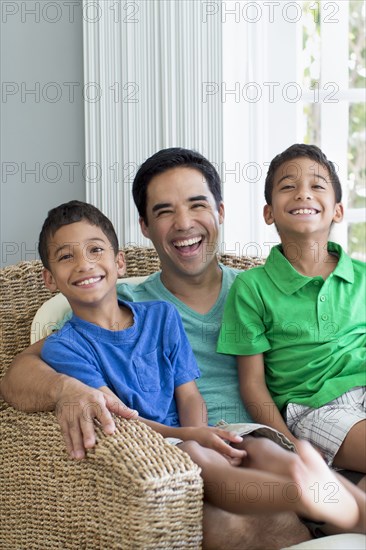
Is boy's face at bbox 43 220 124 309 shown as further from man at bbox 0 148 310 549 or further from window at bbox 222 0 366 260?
window at bbox 222 0 366 260

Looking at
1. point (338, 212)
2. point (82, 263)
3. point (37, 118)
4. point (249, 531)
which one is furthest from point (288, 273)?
point (37, 118)

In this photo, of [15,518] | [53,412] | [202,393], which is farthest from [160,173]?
[15,518]

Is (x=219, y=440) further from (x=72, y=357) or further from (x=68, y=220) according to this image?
(x=68, y=220)

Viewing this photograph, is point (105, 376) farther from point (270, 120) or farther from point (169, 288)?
point (270, 120)

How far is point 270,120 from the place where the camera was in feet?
9.68

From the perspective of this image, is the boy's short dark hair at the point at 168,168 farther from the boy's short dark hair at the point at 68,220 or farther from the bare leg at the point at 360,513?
the bare leg at the point at 360,513

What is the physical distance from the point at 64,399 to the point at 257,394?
1.57 ft

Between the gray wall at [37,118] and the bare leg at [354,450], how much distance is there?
1316 mm

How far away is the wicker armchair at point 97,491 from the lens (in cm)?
152

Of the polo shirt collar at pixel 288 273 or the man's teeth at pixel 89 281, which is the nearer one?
the man's teeth at pixel 89 281

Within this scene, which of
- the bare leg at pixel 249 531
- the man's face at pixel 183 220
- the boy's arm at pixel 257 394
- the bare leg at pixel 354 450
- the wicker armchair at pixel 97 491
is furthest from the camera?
the man's face at pixel 183 220

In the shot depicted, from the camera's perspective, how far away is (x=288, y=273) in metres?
2.16

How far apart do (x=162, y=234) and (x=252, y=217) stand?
2.31ft

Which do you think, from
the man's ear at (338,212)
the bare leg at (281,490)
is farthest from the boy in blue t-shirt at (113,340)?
the man's ear at (338,212)
